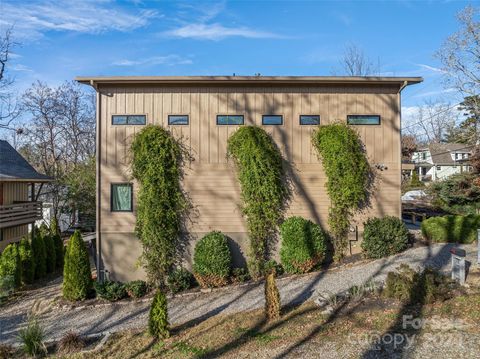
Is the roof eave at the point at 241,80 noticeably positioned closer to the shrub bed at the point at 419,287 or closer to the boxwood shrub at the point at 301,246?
the boxwood shrub at the point at 301,246

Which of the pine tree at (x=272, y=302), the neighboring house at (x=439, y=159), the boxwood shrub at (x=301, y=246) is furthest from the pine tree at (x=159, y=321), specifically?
the neighboring house at (x=439, y=159)

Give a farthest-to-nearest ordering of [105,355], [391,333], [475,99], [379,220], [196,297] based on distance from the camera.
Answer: [475,99] < [379,220] < [196,297] < [105,355] < [391,333]

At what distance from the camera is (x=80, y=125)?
27.0m

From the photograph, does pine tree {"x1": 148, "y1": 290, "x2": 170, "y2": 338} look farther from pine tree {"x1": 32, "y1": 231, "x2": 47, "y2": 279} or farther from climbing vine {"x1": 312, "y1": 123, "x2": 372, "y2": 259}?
pine tree {"x1": 32, "y1": 231, "x2": 47, "y2": 279}

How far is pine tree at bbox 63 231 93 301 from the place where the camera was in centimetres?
1045

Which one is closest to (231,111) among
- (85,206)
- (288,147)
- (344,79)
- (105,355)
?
(288,147)

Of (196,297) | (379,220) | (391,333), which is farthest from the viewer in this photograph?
(379,220)

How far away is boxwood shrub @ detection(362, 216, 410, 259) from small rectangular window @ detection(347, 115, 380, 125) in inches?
127

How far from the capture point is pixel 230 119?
11500mm

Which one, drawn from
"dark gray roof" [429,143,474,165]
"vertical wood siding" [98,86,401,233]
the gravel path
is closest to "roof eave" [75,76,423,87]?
"vertical wood siding" [98,86,401,233]

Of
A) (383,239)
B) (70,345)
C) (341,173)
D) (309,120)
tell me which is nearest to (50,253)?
(70,345)

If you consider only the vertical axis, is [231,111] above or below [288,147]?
above

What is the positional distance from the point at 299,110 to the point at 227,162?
2915 millimetres

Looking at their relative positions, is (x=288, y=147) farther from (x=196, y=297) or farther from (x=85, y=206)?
(x=85, y=206)
